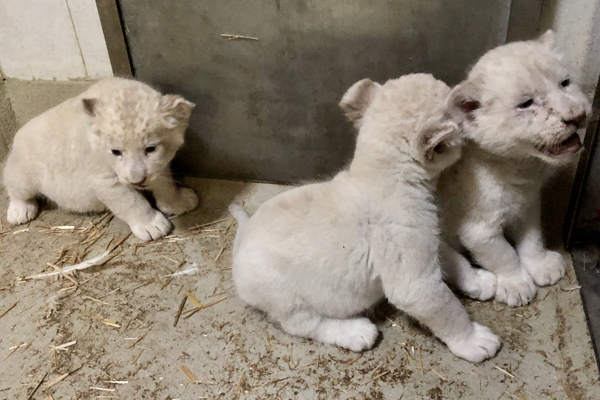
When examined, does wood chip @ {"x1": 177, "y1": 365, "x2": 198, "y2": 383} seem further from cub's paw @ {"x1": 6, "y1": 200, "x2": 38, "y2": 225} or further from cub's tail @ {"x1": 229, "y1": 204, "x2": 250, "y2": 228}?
cub's paw @ {"x1": 6, "y1": 200, "x2": 38, "y2": 225}

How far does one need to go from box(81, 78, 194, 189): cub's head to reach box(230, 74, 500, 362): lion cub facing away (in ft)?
2.74

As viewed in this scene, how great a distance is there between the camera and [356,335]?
2.35 meters

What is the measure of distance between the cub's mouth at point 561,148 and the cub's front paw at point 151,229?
7.05 ft

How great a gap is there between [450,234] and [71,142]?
2.19m

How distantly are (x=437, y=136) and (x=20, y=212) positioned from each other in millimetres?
2772

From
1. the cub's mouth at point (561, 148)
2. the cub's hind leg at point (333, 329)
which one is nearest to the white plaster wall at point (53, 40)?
the cub's hind leg at point (333, 329)

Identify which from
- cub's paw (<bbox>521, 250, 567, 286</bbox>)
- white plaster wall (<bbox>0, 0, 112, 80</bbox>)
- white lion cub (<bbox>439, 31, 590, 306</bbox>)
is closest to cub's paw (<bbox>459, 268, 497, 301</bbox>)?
white lion cub (<bbox>439, 31, 590, 306</bbox>)

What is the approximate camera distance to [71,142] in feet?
9.70

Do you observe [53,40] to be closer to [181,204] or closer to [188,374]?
[181,204]

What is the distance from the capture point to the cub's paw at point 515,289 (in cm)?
247

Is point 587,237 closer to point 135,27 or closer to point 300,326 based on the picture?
point 300,326

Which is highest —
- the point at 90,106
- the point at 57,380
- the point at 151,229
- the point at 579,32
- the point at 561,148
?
the point at 579,32

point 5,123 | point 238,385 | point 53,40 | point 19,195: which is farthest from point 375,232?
point 5,123

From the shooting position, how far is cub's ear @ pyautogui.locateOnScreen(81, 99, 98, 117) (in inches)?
101
